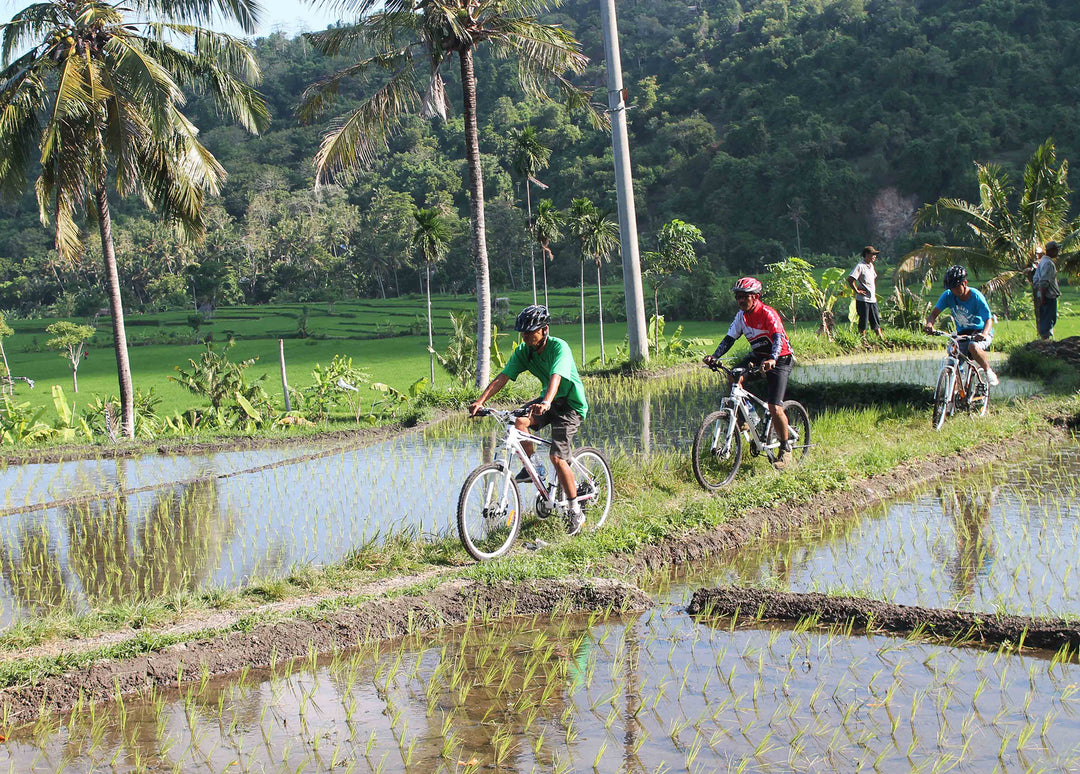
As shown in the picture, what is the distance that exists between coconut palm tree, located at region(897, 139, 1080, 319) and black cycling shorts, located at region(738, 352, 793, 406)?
14286 millimetres

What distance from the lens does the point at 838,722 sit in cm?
421

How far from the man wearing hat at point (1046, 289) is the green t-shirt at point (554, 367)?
1069 centimetres

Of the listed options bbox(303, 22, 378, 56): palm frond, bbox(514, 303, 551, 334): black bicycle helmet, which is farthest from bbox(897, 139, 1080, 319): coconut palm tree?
bbox(514, 303, 551, 334): black bicycle helmet

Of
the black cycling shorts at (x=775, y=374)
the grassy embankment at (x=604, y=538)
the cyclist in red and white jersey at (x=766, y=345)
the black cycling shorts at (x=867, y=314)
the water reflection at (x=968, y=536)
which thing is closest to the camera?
the grassy embankment at (x=604, y=538)

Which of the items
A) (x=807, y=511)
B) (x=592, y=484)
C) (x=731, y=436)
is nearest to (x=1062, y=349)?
(x=731, y=436)

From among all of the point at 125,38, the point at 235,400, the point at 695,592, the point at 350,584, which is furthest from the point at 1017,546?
the point at 125,38

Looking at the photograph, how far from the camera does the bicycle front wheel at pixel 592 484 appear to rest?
703cm

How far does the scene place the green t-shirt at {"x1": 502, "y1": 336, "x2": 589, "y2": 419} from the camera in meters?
6.61

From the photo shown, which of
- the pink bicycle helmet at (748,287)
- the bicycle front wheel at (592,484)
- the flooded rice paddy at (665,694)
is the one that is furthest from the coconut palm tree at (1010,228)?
the bicycle front wheel at (592,484)

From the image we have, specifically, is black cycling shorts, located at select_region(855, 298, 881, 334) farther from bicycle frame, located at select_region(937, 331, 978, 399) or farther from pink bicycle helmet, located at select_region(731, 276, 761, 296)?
pink bicycle helmet, located at select_region(731, 276, 761, 296)

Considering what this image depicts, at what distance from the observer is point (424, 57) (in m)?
17.0

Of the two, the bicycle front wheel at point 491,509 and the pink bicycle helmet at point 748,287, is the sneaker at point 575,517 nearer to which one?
the bicycle front wheel at point 491,509

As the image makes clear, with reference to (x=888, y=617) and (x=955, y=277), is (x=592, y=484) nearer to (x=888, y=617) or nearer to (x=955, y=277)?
(x=888, y=617)

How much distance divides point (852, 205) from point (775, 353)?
50.6m
